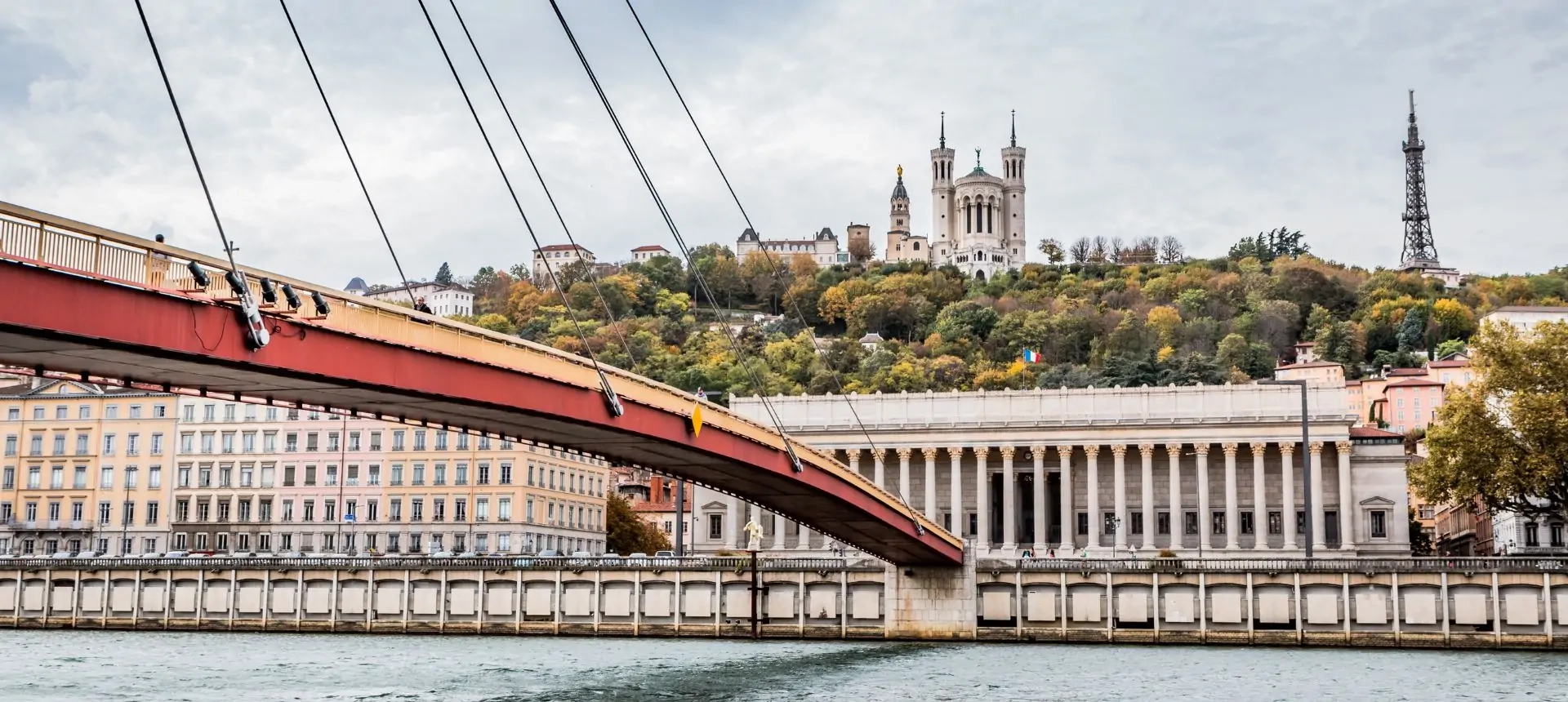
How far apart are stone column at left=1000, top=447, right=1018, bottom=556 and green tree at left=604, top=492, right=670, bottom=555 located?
99.1 ft

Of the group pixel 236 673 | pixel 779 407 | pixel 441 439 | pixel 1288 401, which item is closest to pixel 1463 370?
pixel 1288 401

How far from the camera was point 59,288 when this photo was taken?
27484 mm

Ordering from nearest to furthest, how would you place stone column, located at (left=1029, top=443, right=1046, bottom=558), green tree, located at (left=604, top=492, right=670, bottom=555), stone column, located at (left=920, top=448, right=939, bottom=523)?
stone column, located at (left=1029, top=443, right=1046, bottom=558), stone column, located at (left=920, top=448, right=939, bottom=523), green tree, located at (left=604, top=492, right=670, bottom=555)

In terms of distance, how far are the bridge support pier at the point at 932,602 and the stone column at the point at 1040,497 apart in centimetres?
3967

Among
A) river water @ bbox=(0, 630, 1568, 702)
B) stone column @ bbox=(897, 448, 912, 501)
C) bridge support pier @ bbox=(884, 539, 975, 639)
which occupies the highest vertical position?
stone column @ bbox=(897, 448, 912, 501)

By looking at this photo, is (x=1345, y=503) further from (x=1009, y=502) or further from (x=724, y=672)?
(x=724, y=672)

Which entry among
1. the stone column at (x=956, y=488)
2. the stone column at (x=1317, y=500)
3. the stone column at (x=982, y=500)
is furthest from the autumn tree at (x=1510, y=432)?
the stone column at (x=956, y=488)

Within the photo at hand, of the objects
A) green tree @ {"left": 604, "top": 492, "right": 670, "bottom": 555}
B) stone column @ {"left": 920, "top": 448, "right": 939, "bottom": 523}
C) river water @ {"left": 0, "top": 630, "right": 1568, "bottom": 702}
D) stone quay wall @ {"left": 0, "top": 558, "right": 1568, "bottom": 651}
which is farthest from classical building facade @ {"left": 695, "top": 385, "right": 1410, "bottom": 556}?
river water @ {"left": 0, "top": 630, "right": 1568, "bottom": 702}

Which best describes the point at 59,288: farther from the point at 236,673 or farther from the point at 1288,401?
the point at 1288,401

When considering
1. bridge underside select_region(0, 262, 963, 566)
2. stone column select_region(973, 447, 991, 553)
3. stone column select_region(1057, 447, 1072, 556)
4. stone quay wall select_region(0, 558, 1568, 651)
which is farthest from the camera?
stone column select_region(973, 447, 991, 553)

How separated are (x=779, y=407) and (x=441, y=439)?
73.2 ft

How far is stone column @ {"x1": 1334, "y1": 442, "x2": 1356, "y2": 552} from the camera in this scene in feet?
349

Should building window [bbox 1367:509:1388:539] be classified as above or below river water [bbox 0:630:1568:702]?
above

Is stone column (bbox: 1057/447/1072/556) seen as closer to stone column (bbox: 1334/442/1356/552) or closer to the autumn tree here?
stone column (bbox: 1334/442/1356/552)
